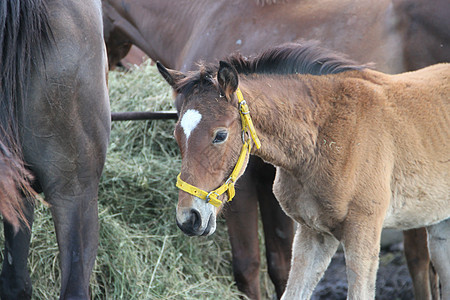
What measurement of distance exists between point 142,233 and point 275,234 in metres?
0.90

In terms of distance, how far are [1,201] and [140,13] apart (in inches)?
115

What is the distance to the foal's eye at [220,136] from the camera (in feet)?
7.91

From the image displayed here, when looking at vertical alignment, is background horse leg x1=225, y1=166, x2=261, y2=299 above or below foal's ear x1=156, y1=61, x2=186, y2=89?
below

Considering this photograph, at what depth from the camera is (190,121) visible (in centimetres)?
240

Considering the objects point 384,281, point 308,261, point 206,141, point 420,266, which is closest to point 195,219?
point 206,141

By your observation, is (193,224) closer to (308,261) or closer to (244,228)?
(308,261)

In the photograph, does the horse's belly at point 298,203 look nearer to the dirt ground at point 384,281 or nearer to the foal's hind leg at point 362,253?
the foal's hind leg at point 362,253

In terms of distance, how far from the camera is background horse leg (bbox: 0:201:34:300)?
2.90 meters

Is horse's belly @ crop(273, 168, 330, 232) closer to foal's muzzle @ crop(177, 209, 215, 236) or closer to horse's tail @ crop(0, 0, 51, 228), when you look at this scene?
foal's muzzle @ crop(177, 209, 215, 236)

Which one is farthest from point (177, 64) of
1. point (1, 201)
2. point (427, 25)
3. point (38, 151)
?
point (1, 201)

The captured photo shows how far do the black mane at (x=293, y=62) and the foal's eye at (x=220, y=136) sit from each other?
12.8 inches

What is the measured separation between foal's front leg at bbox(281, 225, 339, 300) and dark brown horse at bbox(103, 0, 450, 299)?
83 centimetres

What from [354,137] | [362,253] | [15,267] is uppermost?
[354,137]

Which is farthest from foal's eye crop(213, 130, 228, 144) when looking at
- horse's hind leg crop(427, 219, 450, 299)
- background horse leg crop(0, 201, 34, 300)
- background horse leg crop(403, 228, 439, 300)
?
background horse leg crop(403, 228, 439, 300)
